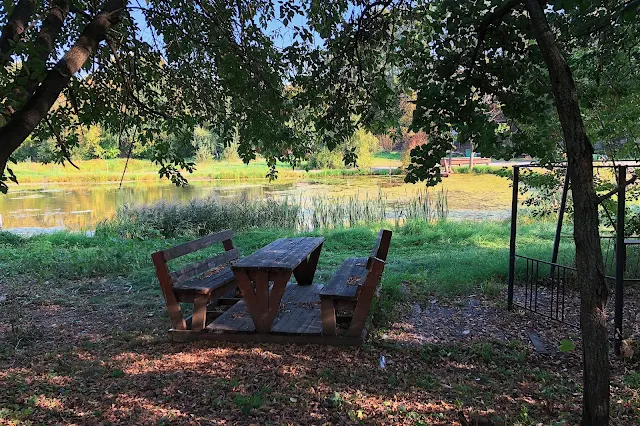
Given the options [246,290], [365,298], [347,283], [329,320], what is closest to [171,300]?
[246,290]

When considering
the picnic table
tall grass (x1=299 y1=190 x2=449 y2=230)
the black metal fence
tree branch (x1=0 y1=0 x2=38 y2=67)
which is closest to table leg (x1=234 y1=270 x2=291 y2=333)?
the picnic table

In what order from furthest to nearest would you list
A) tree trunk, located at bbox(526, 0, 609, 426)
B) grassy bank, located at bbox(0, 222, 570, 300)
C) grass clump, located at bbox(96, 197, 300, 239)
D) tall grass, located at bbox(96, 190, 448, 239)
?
→ tall grass, located at bbox(96, 190, 448, 239) → grass clump, located at bbox(96, 197, 300, 239) → grassy bank, located at bbox(0, 222, 570, 300) → tree trunk, located at bbox(526, 0, 609, 426)

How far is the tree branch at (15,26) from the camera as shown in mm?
3133

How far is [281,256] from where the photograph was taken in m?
4.69

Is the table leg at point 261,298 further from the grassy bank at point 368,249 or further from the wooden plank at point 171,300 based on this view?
the grassy bank at point 368,249

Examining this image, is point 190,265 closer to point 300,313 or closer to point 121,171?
point 300,313

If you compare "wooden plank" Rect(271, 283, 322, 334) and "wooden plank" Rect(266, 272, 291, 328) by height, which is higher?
"wooden plank" Rect(266, 272, 291, 328)

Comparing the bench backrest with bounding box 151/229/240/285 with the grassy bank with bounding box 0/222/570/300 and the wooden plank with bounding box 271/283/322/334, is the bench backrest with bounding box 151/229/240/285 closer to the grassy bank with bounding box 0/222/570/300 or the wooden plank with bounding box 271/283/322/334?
the wooden plank with bounding box 271/283/322/334

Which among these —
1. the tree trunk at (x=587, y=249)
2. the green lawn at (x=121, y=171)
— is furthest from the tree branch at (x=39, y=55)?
the green lawn at (x=121, y=171)

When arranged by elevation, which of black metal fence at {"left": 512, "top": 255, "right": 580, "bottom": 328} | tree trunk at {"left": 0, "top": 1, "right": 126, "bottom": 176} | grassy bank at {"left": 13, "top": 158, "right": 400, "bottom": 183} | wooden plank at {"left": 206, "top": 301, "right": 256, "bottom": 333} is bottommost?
black metal fence at {"left": 512, "top": 255, "right": 580, "bottom": 328}

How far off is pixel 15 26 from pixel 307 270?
402 centimetres

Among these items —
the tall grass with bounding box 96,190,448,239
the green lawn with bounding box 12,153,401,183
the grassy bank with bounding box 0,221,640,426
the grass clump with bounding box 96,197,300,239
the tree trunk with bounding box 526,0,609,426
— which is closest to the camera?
the tree trunk with bounding box 526,0,609,426

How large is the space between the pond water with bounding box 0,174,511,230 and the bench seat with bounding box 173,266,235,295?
11.4 m

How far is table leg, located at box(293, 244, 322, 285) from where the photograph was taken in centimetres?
604
